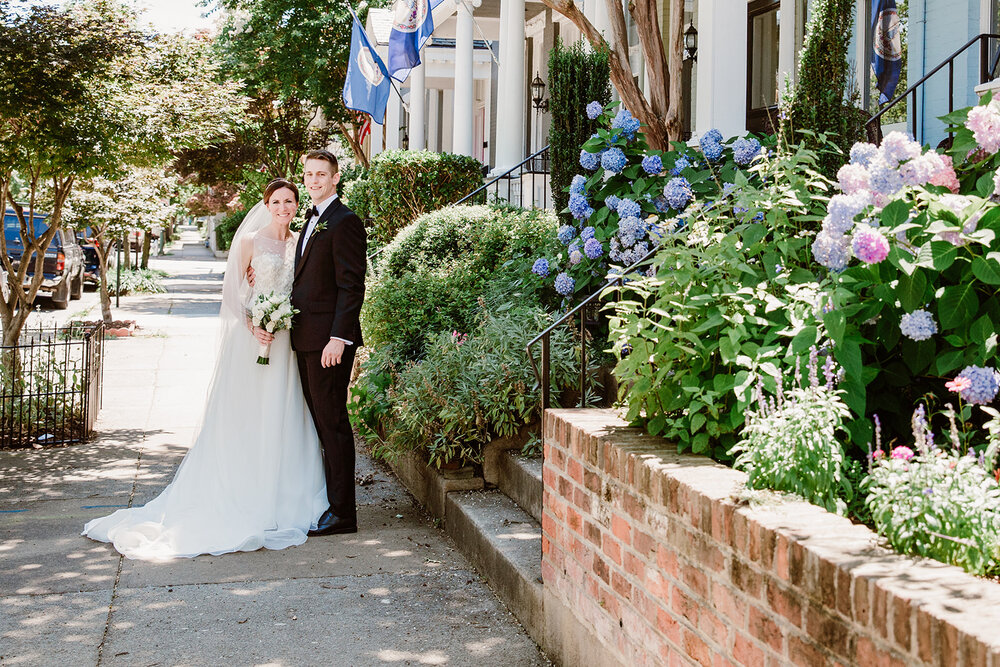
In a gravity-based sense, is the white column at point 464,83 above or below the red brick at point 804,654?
above

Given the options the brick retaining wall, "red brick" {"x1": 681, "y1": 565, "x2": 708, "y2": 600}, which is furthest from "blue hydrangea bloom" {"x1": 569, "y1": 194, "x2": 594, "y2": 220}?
"red brick" {"x1": 681, "y1": 565, "x2": 708, "y2": 600}

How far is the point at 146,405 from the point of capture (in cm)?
1091

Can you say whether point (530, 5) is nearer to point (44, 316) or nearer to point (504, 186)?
point (504, 186)

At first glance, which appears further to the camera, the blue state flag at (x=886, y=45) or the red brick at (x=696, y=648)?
the blue state flag at (x=886, y=45)

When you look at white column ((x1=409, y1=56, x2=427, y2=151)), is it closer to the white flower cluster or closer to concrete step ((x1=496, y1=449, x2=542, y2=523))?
the white flower cluster

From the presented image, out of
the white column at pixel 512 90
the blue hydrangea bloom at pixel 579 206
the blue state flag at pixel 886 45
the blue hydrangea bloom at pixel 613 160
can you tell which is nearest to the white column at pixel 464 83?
the white column at pixel 512 90

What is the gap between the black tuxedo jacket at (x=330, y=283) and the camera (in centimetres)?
602

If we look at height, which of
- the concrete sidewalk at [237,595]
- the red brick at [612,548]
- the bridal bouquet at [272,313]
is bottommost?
the concrete sidewalk at [237,595]

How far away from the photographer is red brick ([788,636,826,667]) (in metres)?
2.43

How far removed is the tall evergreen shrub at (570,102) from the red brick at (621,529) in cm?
459

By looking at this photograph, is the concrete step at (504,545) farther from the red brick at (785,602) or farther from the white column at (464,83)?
the white column at (464,83)

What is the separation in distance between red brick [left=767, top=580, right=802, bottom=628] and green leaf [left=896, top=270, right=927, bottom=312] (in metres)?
0.94

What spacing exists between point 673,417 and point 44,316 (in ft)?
61.3

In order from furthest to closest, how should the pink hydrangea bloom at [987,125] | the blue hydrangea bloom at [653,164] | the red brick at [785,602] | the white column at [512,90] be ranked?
the white column at [512,90]
the blue hydrangea bloom at [653,164]
the pink hydrangea bloom at [987,125]
the red brick at [785,602]
